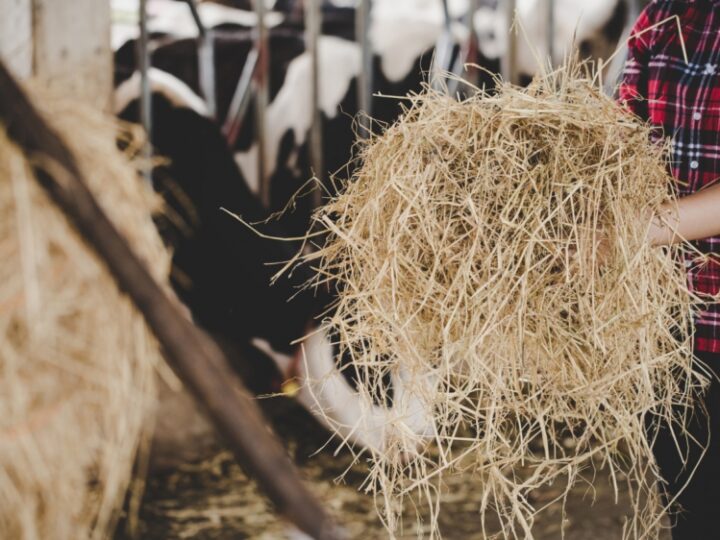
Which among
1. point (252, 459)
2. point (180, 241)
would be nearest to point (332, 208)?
point (252, 459)

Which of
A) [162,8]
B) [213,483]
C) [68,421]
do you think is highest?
[162,8]

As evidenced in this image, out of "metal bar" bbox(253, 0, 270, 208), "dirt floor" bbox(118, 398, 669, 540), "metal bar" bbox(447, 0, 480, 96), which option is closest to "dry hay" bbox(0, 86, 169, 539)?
"dirt floor" bbox(118, 398, 669, 540)

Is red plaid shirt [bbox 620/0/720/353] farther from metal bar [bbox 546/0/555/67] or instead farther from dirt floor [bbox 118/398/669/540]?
metal bar [bbox 546/0/555/67]

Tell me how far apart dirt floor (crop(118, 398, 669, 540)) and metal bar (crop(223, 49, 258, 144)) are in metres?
1.06

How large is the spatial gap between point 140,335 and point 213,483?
1391 millimetres

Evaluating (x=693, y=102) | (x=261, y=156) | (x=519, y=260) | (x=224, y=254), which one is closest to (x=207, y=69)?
(x=261, y=156)

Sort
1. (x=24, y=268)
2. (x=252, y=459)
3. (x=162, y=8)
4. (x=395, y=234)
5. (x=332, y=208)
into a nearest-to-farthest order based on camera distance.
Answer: (x=252, y=459) → (x=24, y=268) → (x=395, y=234) → (x=332, y=208) → (x=162, y=8)

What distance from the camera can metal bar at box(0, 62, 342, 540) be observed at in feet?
1.95

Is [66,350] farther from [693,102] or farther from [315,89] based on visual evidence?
[315,89]

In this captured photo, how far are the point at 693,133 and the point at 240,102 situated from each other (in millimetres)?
1771

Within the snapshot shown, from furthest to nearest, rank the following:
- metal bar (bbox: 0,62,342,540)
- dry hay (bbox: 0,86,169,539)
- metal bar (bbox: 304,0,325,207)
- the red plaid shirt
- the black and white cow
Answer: metal bar (bbox: 304,0,325,207)
the black and white cow
the red plaid shirt
dry hay (bbox: 0,86,169,539)
metal bar (bbox: 0,62,342,540)

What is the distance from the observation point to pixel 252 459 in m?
0.59

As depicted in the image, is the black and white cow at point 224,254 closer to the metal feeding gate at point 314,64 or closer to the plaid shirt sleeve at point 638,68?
the metal feeding gate at point 314,64

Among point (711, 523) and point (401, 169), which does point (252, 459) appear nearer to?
point (401, 169)
